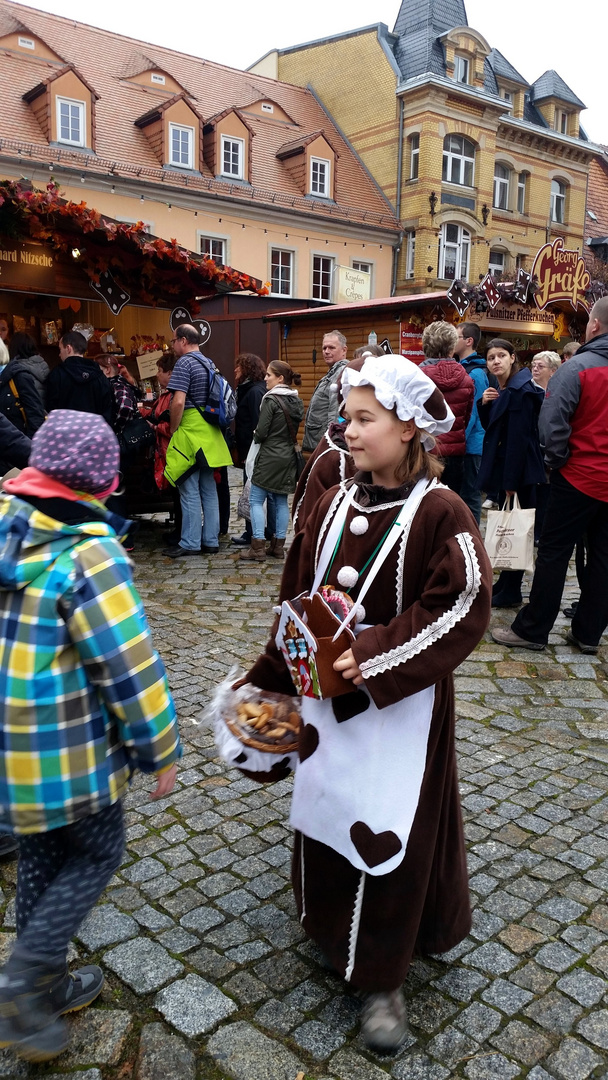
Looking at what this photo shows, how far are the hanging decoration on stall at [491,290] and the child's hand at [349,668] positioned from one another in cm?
1032

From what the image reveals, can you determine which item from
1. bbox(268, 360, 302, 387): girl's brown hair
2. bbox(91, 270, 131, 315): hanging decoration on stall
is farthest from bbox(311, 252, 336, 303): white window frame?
bbox(268, 360, 302, 387): girl's brown hair

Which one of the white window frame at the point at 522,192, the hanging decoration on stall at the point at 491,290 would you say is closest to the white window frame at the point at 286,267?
the white window frame at the point at 522,192

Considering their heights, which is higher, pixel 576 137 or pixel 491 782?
pixel 576 137

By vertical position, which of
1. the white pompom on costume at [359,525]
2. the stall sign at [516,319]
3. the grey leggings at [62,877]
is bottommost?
the grey leggings at [62,877]

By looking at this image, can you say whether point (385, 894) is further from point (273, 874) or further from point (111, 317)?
point (111, 317)

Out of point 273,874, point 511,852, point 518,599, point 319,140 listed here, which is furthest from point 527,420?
point 319,140

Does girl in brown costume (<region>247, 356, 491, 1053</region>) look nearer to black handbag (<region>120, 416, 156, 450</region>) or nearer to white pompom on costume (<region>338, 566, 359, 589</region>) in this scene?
white pompom on costume (<region>338, 566, 359, 589</region>)

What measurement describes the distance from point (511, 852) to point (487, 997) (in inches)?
30.4

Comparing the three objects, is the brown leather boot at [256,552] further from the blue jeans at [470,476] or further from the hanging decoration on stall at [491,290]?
the hanging decoration on stall at [491,290]

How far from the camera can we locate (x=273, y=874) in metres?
2.87

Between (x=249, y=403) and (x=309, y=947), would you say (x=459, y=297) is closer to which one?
(x=249, y=403)

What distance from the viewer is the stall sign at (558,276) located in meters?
11.6

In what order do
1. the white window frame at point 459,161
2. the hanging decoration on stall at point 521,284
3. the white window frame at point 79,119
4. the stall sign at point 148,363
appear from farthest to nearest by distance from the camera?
the white window frame at point 459,161 → the white window frame at point 79,119 → the hanging decoration on stall at point 521,284 → the stall sign at point 148,363

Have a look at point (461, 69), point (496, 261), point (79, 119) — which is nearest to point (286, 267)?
point (79, 119)
